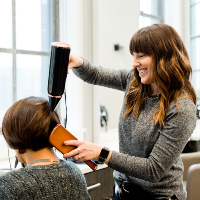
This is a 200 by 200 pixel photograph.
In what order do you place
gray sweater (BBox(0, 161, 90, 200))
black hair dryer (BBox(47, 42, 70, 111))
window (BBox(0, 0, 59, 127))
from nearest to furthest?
gray sweater (BBox(0, 161, 90, 200))
black hair dryer (BBox(47, 42, 70, 111))
window (BBox(0, 0, 59, 127))

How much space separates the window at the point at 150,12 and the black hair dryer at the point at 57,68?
258 cm

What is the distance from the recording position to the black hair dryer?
96 centimetres

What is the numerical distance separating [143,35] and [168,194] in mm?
719

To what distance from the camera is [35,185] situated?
89 centimetres

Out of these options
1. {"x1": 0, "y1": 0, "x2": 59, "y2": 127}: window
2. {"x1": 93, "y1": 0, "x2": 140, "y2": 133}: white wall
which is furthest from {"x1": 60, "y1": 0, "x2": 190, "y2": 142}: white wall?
{"x1": 0, "y1": 0, "x2": 59, "y2": 127}: window

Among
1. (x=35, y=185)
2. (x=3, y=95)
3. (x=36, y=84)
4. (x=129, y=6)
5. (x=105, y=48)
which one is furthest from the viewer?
(x=129, y=6)

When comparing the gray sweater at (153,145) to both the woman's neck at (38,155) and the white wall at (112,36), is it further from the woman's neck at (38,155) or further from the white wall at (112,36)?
the white wall at (112,36)

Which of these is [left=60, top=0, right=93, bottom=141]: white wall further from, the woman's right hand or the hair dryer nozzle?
the hair dryer nozzle

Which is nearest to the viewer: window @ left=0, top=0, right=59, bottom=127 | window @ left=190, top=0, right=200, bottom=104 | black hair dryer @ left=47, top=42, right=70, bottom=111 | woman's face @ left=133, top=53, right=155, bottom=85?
black hair dryer @ left=47, top=42, right=70, bottom=111

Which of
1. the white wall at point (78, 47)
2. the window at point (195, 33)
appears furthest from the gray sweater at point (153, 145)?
the window at point (195, 33)

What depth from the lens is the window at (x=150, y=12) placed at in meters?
3.46

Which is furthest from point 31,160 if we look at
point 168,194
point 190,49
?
point 190,49

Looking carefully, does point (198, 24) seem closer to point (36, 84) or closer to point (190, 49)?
point (190, 49)

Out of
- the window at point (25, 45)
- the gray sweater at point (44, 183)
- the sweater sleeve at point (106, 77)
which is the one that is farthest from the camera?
the window at point (25, 45)
